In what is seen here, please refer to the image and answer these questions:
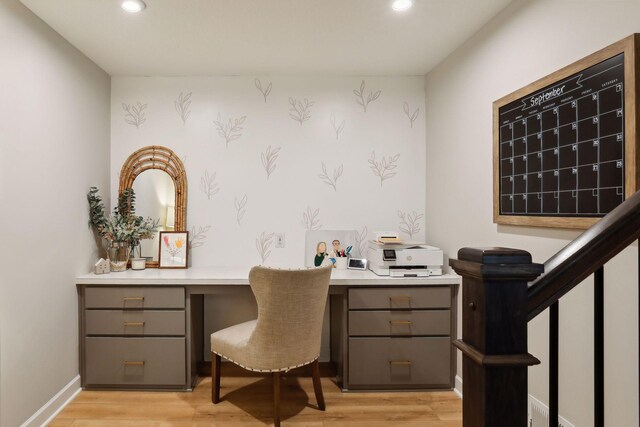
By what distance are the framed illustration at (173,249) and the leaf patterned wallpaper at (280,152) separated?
0.34ft

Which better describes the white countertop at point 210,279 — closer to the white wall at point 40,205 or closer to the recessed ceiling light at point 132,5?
the white wall at point 40,205

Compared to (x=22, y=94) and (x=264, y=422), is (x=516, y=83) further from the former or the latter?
(x=22, y=94)

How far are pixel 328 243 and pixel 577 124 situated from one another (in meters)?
2.03

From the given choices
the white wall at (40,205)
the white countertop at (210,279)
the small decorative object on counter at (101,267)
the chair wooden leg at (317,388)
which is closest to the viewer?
the white wall at (40,205)

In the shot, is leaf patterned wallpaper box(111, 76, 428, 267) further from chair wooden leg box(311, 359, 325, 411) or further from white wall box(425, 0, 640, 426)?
chair wooden leg box(311, 359, 325, 411)

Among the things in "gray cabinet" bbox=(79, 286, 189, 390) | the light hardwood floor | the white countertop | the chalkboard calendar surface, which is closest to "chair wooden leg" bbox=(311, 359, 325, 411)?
the light hardwood floor

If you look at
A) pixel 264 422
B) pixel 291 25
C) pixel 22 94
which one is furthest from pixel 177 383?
pixel 291 25

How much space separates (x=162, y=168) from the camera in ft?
10.7

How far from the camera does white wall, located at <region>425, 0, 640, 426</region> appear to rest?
1.49m

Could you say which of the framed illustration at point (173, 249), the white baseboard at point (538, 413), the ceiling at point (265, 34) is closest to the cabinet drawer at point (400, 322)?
the white baseboard at point (538, 413)

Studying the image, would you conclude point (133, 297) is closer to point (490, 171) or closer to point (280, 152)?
point (280, 152)

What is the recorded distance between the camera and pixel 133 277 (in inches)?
107

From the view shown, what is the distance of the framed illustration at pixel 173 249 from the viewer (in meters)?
3.17

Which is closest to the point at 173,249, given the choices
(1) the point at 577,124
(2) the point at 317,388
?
(2) the point at 317,388
